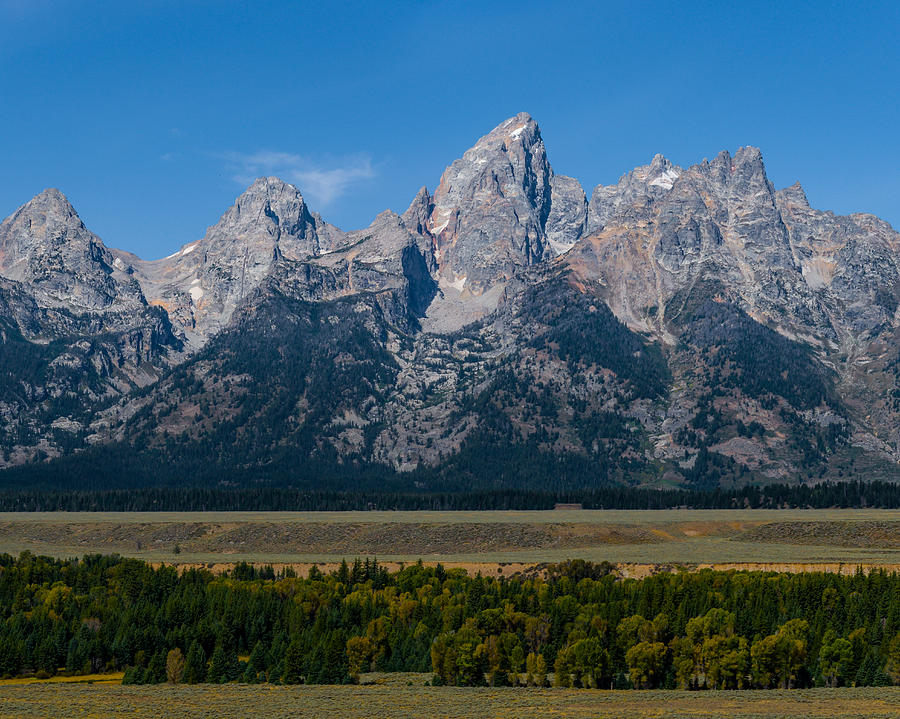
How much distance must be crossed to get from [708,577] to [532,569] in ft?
138

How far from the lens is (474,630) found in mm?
128500

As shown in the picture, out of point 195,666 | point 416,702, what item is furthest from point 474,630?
point 195,666

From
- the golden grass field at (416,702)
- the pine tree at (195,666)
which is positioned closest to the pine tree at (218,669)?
the pine tree at (195,666)

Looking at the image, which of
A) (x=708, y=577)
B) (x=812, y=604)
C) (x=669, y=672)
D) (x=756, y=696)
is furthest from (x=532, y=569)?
(x=756, y=696)

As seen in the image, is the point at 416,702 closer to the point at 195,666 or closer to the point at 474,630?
the point at 474,630

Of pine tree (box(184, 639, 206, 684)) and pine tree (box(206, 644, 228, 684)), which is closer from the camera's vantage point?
pine tree (box(184, 639, 206, 684))

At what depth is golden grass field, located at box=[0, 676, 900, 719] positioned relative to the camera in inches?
3757

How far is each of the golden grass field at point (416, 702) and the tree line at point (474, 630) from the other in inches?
234

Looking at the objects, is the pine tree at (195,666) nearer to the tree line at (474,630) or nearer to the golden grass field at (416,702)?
the tree line at (474,630)

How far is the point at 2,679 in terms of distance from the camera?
12425 cm

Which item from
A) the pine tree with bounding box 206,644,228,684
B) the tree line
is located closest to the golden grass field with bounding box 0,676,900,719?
the pine tree with bounding box 206,644,228,684

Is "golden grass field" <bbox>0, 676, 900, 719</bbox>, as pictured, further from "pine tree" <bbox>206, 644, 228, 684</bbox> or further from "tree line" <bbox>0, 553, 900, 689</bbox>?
"tree line" <bbox>0, 553, 900, 689</bbox>

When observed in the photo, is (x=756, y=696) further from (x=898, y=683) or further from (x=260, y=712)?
(x=260, y=712)

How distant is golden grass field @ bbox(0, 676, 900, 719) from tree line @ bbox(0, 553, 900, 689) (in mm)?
5951
